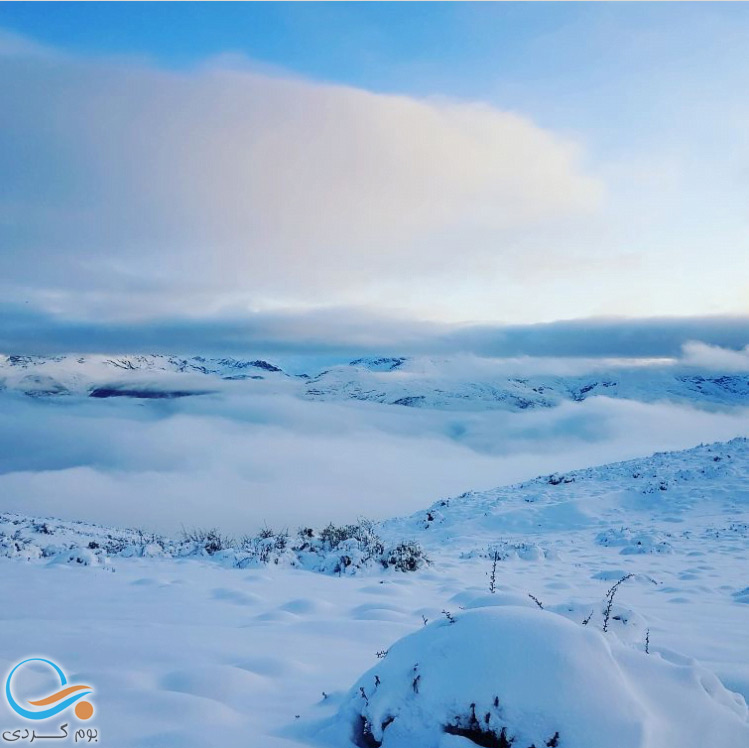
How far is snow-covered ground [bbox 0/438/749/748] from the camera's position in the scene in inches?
93.1

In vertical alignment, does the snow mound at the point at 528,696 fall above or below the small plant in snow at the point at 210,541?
above

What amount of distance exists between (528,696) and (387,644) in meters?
2.55

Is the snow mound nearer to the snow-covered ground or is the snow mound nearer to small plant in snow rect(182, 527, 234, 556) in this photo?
the snow-covered ground

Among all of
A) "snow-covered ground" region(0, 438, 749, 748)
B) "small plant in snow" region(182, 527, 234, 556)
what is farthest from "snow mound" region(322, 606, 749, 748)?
"small plant in snow" region(182, 527, 234, 556)

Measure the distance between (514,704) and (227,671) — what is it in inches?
70.9

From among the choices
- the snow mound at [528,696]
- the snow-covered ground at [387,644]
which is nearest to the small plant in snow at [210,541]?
the snow-covered ground at [387,644]

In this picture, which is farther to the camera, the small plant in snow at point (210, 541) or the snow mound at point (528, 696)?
the small plant in snow at point (210, 541)

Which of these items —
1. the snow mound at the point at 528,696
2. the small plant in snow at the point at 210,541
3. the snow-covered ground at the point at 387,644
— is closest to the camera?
the snow mound at the point at 528,696

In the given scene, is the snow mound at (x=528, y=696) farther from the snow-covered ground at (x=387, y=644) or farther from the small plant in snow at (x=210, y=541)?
the small plant in snow at (x=210, y=541)

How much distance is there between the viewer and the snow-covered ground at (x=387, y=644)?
2365 millimetres

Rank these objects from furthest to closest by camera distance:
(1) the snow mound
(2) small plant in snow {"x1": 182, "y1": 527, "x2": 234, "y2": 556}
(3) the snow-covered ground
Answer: (2) small plant in snow {"x1": 182, "y1": 527, "x2": 234, "y2": 556} < (3) the snow-covered ground < (1) the snow mound

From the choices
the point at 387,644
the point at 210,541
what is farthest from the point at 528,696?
the point at 210,541

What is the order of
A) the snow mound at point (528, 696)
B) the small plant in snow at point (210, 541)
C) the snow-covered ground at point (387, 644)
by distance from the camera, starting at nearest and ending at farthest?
the snow mound at point (528, 696)
the snow-covered ground at point (387, 644)
the small plant in snow at point (210, 541)

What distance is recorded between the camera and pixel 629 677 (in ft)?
8.43
